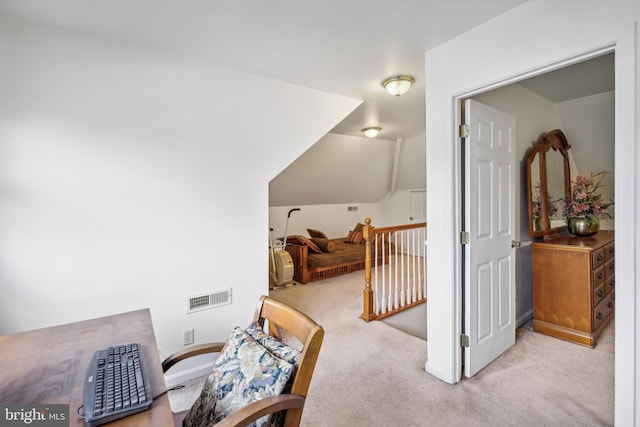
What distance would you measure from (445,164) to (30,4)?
2.51 meters

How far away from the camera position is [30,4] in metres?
→ 1.53

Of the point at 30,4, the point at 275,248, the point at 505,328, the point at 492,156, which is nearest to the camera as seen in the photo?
the point at 30,4

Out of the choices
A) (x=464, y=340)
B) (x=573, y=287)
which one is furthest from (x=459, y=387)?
(x=573, y=287)

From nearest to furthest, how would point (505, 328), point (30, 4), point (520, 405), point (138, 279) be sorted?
point (30, 4) → point (520, 405) → point (138, 279) → point (505, 328)

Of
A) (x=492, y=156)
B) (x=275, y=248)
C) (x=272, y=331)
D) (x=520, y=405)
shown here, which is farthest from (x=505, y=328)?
(x=275, y=248)

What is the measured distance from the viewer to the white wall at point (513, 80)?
129cm

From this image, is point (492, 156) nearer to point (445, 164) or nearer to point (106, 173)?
point (445, 164)

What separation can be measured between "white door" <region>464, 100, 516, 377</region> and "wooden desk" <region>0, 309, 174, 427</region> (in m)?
1.98

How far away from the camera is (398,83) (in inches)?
99.8

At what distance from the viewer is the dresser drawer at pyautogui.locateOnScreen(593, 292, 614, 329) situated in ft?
8.74

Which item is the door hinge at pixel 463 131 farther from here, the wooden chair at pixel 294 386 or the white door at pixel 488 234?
the wooden chair at pixel 294 386

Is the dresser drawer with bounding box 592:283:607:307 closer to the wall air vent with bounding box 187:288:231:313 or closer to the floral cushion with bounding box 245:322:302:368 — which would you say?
the floral cushion with bounding box 245:322:302:368

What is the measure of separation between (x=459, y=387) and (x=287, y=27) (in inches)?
103

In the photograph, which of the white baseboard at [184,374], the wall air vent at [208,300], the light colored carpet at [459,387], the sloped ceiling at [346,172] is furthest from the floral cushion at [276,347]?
the sloped ceiling at [346,172]
